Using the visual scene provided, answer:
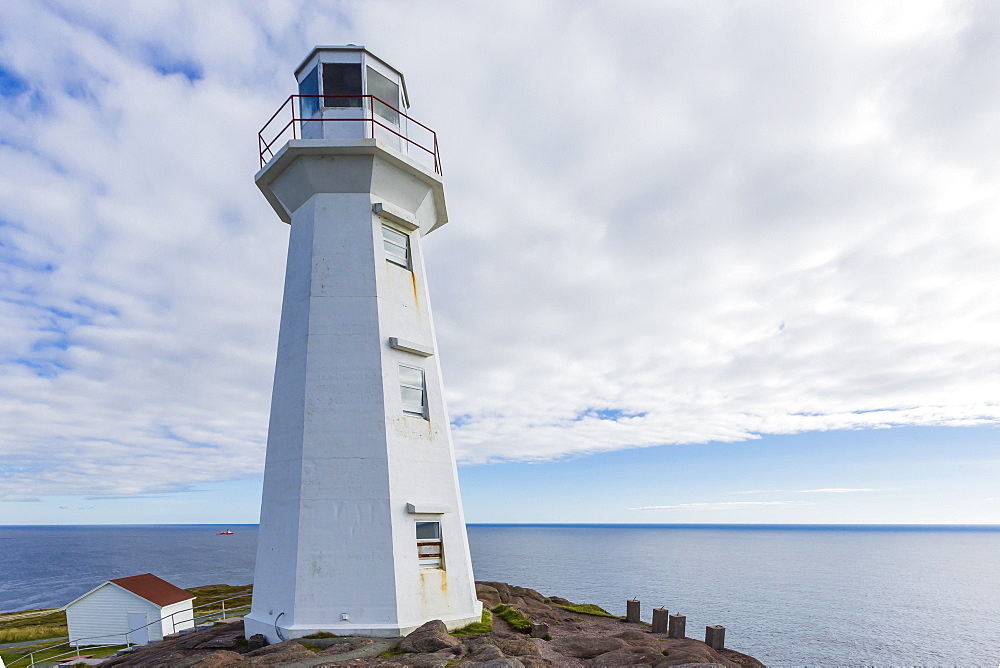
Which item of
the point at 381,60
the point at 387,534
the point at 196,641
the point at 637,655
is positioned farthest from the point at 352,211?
the point at 637,655

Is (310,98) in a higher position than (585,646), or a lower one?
higher

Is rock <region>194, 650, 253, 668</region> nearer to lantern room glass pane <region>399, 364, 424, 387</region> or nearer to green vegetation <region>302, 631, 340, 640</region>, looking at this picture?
green vegetation <region>302, 631, 340, 640</region>

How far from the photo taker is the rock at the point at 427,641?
9.35 metres

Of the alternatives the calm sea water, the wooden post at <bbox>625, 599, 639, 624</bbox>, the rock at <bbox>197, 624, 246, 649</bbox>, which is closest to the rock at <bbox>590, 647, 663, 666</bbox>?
the wooden post at <bbox>625, 599, 639, 624</bbox>

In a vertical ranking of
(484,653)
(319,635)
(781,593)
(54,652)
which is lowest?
(781,593)

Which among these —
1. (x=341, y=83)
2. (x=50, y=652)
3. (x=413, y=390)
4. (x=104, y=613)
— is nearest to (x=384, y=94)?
(x=341, y=83)

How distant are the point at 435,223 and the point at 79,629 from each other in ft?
66.7

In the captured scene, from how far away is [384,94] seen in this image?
44.7ft

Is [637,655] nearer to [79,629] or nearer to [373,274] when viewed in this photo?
[373,274]

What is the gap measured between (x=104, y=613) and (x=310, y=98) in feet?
65.0

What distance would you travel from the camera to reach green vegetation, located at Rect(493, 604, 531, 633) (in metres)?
12.3

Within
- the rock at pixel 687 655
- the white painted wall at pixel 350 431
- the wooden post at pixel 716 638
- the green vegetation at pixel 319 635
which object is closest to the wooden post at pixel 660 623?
the wooden post at pixel 716 638

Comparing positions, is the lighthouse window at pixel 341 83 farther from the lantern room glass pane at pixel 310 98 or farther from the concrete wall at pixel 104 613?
the concrete wall at pixel 104 613

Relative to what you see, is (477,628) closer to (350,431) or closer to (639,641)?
(639,641)
